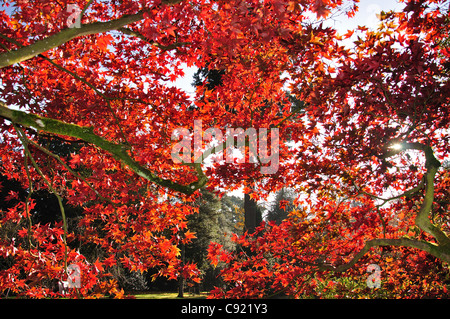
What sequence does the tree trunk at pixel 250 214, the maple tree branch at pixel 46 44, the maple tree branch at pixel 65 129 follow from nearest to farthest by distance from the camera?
the maple tree branch at pixel 46 44 → the maple tree branch at pixel 65 129 → the tree trunk at pixel 250 214

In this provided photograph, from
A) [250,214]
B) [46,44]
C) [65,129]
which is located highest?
[46,44]

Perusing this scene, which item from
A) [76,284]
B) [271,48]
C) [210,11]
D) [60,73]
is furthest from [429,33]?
[60,73]

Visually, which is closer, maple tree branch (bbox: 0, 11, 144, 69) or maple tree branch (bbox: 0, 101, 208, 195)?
maple tree branch (bbox: 0, 11, 144, 69)

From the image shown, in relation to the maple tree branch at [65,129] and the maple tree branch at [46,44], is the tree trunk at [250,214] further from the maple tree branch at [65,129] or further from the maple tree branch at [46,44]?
the maple tree branch at [46,44]

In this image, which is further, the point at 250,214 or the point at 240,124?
the point at 250,214

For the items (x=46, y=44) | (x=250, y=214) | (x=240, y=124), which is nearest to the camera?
(x=46, y=44)

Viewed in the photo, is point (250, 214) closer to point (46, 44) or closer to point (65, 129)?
point (65, 129)

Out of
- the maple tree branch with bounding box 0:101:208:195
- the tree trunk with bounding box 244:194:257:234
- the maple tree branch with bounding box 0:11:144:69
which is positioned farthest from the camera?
the tree trunk with bounding box 244:194:257:234

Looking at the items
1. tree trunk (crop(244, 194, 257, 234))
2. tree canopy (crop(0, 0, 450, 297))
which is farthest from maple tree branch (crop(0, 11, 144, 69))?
tree trunk (crop(244, 194, 257, 234))

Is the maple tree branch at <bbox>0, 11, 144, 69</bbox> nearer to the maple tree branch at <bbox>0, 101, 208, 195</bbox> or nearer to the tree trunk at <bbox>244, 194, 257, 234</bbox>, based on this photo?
the maple tree branch at <bbox>0, 101, 208, 195</bbox>

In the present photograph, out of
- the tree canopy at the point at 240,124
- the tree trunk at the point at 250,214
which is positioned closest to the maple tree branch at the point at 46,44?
the tree canopy at the point at 240,124

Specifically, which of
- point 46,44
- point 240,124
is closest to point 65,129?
point 46,44
